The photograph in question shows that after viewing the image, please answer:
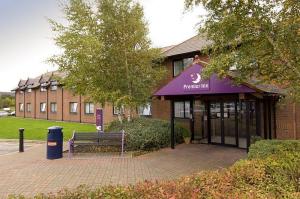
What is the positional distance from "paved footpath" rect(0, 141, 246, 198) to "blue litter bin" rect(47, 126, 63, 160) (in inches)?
15.4

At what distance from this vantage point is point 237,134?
12602 mm

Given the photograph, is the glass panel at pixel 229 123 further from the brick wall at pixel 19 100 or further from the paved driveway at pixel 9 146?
the brick wall at pixel 19 100

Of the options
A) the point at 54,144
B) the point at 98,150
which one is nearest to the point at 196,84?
the point at 98,150

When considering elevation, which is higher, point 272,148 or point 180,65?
point 180,65

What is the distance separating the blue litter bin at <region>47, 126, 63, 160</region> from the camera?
1126 centimetres

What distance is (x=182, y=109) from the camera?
17.5 meters

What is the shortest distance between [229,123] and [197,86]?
3.03 meters

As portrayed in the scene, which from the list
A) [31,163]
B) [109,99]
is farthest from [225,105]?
[31,163]

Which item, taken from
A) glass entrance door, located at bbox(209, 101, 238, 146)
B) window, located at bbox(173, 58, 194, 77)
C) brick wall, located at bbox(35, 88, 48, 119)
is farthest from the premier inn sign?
brick wall, located at bbox(35, 88, 48, 119)

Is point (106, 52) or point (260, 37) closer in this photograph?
point (260, 37)

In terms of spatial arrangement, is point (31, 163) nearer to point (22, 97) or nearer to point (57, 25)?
point (57, 25)

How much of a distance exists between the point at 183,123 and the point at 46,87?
25.6m

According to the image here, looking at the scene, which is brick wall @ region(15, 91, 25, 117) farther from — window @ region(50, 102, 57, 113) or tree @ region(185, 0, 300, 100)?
tree @ region(185, 0, 300, 100)

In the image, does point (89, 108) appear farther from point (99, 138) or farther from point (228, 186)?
point (228, 186)
